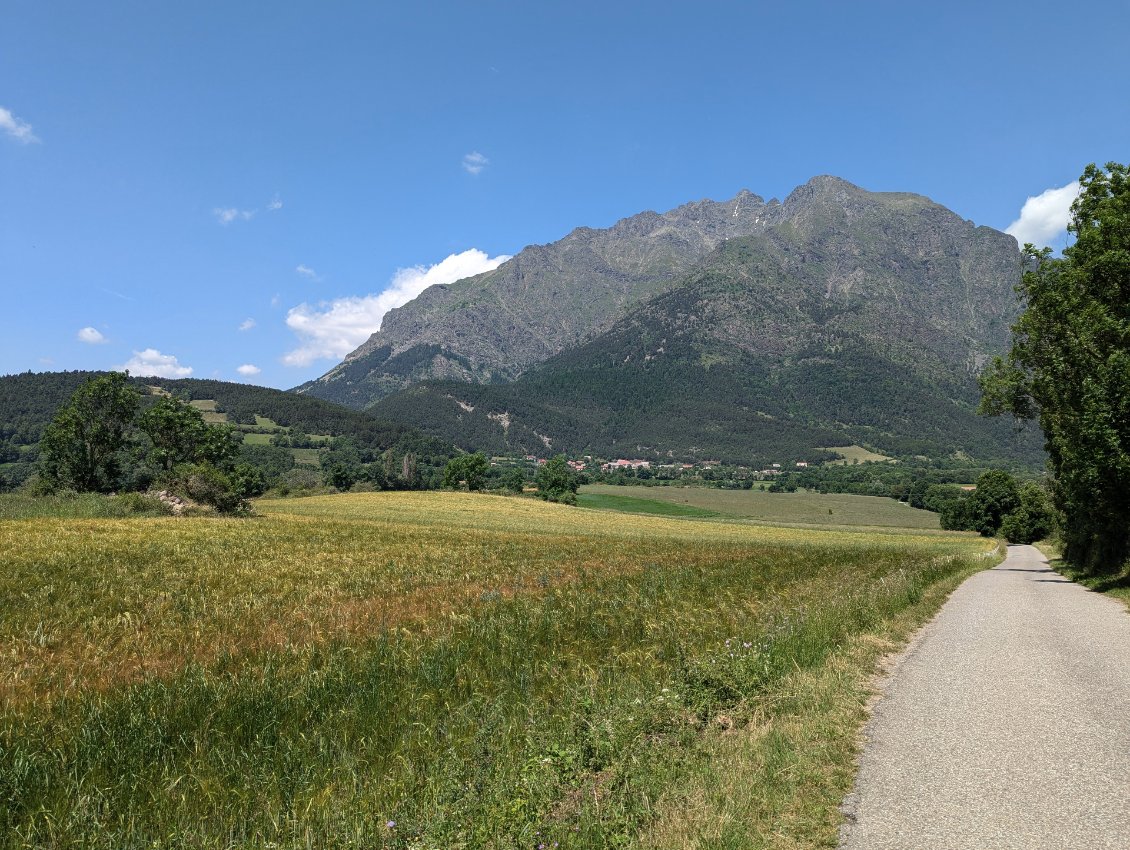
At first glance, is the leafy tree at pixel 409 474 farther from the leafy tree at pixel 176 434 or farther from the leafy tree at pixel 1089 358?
the leafy tree at pixel 1089 358

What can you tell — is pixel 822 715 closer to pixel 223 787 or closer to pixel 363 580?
pixel 223 787

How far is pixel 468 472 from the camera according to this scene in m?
133

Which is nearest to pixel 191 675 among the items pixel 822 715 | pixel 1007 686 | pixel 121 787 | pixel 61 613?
pixel 121 787

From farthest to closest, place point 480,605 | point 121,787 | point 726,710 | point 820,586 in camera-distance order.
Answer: point 820,586 < point 480,605 < point 726,710 < point 121,787

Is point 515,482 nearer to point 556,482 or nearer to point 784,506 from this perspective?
point 556,482

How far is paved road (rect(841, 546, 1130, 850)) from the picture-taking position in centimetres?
485

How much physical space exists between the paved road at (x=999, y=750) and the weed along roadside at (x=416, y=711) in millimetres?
468

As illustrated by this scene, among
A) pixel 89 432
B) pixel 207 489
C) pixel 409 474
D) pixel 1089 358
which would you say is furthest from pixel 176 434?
pixel 1089 358

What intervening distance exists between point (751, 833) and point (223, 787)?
474cm

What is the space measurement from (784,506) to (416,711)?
456 feet

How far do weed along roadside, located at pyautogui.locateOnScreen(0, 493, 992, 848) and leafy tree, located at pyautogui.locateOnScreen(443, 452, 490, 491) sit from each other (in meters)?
115

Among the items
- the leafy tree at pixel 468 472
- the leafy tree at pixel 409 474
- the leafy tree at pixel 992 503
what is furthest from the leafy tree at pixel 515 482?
the leafy tree at pixel 992 503

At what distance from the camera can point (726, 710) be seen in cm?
822

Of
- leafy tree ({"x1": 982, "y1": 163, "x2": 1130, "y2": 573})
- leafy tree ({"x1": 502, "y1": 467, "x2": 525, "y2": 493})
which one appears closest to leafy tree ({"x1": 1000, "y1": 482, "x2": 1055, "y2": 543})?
leafy tree ({"x1": 982, "y1": 163, "x2": 1130, "y2": 573})
